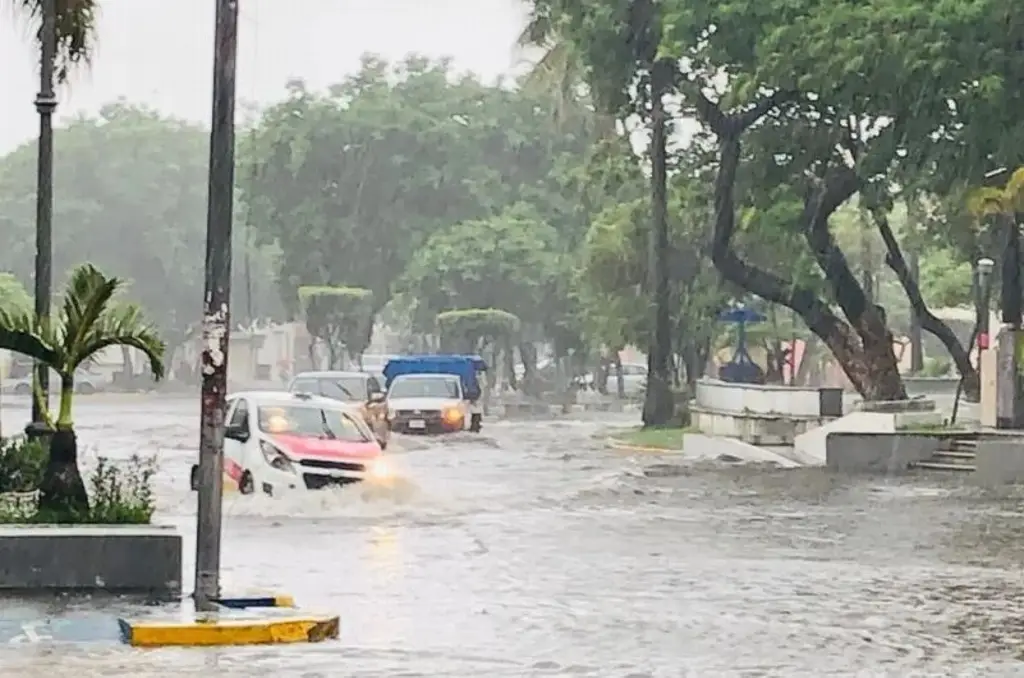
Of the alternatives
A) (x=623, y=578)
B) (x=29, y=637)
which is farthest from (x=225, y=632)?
(x=623, y=578)

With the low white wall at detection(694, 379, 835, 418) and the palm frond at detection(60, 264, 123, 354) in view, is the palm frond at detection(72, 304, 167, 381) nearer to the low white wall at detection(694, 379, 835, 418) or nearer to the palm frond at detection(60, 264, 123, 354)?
the palm frond at detection(60, 264, 123, 354)

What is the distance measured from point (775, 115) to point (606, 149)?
998 cm

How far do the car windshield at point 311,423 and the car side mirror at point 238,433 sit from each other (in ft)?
0.73

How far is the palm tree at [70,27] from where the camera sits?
21.1 meters

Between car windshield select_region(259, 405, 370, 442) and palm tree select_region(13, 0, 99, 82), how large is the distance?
5.71 metres

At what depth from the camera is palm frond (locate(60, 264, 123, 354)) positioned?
1623 cm

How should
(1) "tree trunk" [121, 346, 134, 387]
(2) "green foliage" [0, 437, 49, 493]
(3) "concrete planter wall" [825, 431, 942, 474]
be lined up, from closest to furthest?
(2) "green foliage" [0, 437, 49, 493]
(3) "concrete planter wall" [825, 431, 942, 474]
(1) "tree trunk" [121, 346, 134, 387]

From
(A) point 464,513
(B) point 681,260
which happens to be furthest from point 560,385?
(A) point 464,513

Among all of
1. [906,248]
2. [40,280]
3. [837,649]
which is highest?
[906,248]

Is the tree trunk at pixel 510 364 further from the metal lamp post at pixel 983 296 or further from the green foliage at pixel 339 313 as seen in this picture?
the metal lamp post at pixel 983 296

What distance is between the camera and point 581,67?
50812 mm

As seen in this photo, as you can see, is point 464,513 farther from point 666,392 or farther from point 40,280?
point 666,392

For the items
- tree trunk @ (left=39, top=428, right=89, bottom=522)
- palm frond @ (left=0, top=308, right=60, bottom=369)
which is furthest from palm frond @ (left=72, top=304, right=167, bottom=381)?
tree trunk @ (left=39, top=428, right=89, bottom=522)

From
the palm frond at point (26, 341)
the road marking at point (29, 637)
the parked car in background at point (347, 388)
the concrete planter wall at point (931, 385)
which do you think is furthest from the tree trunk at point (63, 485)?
the concrete planter wall at point (931, 385)
